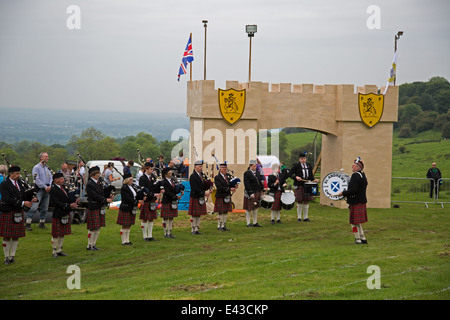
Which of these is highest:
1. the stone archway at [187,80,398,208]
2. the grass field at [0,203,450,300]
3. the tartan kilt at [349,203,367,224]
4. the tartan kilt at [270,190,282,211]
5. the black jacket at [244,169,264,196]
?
the stone archway at [187,80,398,208]

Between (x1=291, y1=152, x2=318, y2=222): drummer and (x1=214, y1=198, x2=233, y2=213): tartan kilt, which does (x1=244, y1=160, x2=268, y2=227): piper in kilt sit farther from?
(x1=291, y1=152, x2=318, y2=222): drummer

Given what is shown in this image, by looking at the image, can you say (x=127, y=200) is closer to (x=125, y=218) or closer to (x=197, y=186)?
(x=125, y=218)

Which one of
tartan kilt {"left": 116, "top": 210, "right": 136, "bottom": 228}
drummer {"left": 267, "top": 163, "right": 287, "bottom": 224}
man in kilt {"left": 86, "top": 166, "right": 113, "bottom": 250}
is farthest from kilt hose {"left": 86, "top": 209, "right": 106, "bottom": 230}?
drummer {"left": 267, "top": 163, "right": 287, "bottom": 224}

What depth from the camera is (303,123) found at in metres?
20.1

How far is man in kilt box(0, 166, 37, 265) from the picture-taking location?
10594 mm

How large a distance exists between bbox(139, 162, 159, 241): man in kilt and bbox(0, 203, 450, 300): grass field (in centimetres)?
31

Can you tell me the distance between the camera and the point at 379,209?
20.0 metres

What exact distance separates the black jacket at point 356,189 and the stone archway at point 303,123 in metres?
7.41

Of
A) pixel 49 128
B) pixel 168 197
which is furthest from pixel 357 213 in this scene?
pixel 49 128

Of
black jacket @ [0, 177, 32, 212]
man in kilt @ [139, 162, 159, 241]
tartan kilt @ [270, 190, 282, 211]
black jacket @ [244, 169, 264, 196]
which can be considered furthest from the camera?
tartan kilt @ [270, 190, 282, 211]

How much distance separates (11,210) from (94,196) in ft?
5.35
